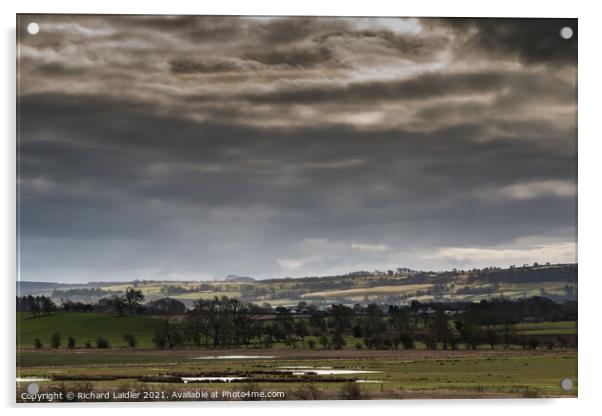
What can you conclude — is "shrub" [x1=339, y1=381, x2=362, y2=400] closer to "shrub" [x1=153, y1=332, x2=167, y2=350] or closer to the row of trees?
the row of trees

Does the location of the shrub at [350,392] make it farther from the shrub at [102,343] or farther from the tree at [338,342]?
the shrub at [102,343]

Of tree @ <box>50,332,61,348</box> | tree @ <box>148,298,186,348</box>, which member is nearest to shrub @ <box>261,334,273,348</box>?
tree @ <box>148,298,186,348</box>

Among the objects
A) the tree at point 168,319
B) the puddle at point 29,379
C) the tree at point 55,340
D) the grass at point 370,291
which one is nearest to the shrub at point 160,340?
the tree at point 168,319

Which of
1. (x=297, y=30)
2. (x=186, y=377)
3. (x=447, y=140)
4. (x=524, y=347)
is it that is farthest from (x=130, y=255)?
(x=524, y=347)

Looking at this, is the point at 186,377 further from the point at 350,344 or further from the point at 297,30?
the point at 297,30

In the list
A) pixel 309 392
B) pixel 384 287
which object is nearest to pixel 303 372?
pixel 309 392
